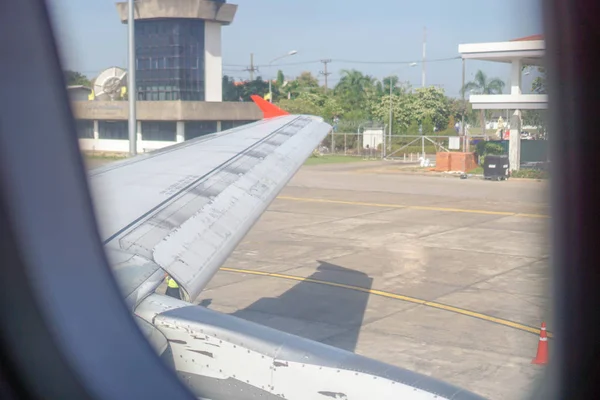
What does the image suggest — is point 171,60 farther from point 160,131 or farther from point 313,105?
point 313,105

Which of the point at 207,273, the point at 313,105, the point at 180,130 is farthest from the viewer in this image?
the point at 313,105

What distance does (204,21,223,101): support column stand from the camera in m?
40.0

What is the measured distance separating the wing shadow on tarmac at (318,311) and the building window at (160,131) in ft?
92.8

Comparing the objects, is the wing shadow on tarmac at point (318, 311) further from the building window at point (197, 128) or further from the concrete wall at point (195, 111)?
the building window at point (197, 128)

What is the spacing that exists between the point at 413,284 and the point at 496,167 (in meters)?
18.7

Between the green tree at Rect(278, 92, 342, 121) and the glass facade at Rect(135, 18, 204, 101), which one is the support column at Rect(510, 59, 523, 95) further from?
the green tree at Rect(278, 92, 342, 121)

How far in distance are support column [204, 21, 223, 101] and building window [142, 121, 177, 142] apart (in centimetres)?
309

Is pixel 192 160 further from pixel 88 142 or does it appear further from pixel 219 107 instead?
pixel 219 107

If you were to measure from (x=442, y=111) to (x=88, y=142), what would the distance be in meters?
47.9

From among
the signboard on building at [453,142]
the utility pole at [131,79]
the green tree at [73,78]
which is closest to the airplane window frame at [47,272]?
the green tree at [73,78]

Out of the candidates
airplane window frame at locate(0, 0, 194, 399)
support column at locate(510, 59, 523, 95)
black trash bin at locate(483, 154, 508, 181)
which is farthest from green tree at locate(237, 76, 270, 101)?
airplane window frame at locate(0, 0, 194, 399)

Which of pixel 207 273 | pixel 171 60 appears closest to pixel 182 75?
pixel 171 60

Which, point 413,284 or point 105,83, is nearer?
point 105,83

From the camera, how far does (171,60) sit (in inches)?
1506
